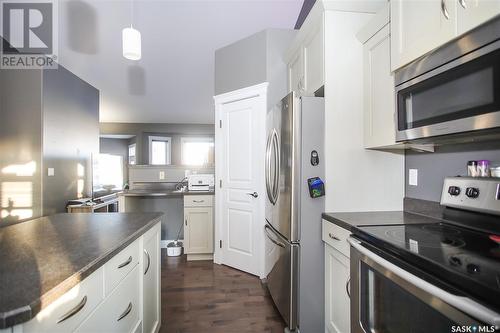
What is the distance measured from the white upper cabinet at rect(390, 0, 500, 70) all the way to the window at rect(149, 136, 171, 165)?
6.42m

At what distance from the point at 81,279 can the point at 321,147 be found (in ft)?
4.79

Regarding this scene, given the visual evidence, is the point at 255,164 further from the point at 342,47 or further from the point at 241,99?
the point at 342,47

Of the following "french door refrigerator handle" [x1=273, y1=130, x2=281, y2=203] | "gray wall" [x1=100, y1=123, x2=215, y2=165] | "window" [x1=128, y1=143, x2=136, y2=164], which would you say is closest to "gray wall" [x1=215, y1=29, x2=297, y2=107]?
"french door refrigerator handle" [x1=273, y1=130, x2=281, y2=203]

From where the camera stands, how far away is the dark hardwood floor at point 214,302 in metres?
1.82

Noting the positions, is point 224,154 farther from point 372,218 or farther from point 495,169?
point 495,169

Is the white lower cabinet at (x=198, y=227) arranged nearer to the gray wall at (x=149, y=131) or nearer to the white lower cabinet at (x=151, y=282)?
the white lower cabinet at (x=151, y=282)

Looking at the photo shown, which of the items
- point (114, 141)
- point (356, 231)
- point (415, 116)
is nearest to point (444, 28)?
point (415, 116)

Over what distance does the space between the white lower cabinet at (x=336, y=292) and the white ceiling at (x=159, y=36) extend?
2.24m

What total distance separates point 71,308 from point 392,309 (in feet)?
3.78

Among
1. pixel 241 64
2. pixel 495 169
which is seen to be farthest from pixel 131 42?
pixel 495 169

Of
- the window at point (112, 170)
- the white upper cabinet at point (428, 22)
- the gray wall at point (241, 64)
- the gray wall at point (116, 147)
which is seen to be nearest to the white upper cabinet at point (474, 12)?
the white upper cabinet at point (428, 22)

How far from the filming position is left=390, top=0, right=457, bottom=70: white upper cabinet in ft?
3.38

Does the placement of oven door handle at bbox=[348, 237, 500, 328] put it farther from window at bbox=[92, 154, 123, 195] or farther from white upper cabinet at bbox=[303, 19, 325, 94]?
window at bbox=[92, 154, 123, 195]

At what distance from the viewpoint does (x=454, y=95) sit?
1.04m
